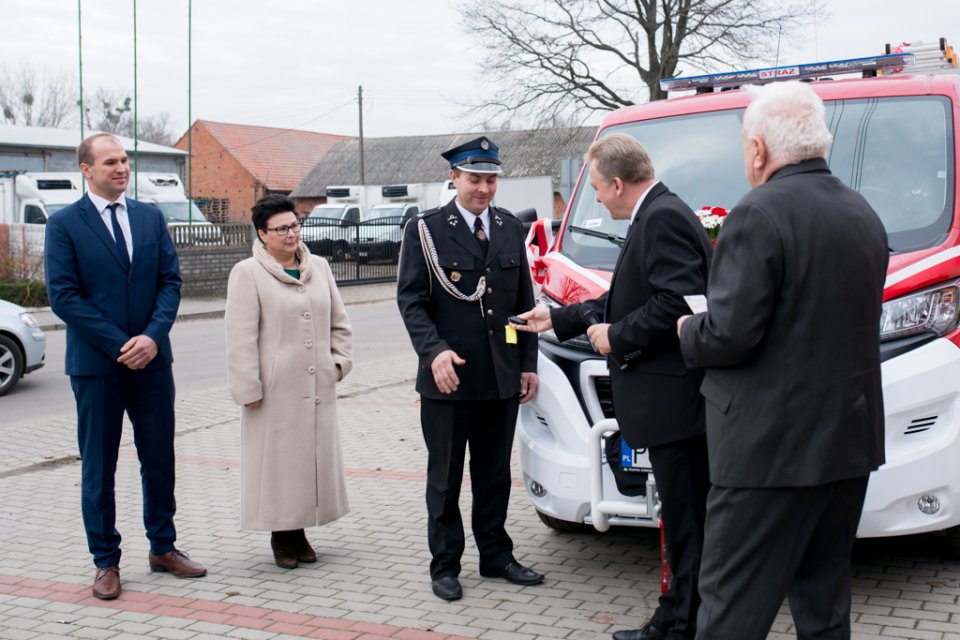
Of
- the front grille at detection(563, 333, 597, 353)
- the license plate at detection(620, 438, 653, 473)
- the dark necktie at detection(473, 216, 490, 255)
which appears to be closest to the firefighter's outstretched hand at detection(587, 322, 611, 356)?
the license plate at detection(620, 438, 653, 473)

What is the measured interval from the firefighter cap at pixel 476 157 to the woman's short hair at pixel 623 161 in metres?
0.88

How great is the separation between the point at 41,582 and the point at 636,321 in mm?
3456

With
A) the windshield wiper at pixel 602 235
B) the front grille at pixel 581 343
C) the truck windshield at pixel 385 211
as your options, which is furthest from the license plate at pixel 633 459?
the truck windshield at pixel 385 211

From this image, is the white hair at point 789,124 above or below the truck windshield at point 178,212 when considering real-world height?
above

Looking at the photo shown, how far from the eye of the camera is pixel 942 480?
15.2ft

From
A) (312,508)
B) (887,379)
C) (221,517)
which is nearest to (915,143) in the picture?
(887,379)

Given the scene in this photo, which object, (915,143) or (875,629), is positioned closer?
(875,629)

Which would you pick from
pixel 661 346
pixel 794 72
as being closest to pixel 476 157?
pixel 661 346

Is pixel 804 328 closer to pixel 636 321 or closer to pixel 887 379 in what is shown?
pixel 636 321

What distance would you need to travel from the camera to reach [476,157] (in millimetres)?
5258

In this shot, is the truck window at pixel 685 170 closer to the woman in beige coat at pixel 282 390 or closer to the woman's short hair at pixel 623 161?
the woman's short hair at pixel 623 161

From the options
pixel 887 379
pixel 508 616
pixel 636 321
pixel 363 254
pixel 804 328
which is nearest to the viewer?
pixel 804 328

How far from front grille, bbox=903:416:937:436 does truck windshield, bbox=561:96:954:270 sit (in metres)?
0.82

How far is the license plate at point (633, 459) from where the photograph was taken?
4895mm
